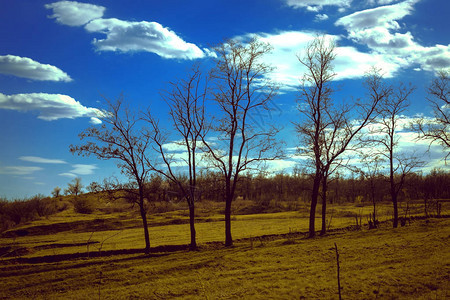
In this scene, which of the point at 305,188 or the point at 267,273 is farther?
the point at 305,188

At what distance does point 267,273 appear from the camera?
21.2 metres

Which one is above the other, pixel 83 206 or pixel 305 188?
pixel 305 188

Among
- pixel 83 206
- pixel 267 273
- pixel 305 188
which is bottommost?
pixel 83 206

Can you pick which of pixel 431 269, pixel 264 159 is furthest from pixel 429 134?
pixel 431 269

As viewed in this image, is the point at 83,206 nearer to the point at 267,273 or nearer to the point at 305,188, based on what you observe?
the point at 305,188

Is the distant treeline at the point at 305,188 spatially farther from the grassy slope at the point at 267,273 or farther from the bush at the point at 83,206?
the bush at the point at 83,206

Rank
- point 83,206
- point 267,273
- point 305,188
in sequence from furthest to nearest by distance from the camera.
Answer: point 83,206 < point 305,188 < point 267,273

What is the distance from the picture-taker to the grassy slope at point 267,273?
677 inches

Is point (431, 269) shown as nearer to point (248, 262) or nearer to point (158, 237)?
point (248, 262)

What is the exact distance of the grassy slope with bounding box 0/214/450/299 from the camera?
17.2 m

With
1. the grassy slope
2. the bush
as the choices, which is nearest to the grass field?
the grassy slope

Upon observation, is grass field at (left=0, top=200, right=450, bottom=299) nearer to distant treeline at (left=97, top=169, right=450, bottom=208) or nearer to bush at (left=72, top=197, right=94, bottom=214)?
distant treeline at (left=97, top=169, right=450, bottom=208)

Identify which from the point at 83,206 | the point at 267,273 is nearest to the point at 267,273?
the point at 267,273

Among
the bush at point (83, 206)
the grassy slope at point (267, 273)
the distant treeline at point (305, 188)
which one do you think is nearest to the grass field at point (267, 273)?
the grassy slope at point (267, 273)
